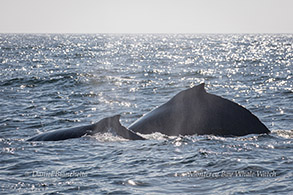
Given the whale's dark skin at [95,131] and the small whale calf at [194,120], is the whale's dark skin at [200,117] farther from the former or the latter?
the whale's dark skin at [95,131]

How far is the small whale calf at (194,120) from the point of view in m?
11.1

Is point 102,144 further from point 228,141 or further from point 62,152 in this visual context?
point 228,141


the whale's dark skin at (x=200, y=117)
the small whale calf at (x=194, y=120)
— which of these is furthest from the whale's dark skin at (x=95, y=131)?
the whale's dark skin at (x=200, y=117)

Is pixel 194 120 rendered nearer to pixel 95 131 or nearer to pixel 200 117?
pixel 200 117

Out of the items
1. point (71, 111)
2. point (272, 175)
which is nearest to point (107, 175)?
point (272, 175)

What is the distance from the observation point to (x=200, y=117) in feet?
36.9

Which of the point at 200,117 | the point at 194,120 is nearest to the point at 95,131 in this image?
the point at 194,120

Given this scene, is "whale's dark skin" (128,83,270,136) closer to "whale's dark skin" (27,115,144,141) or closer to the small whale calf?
the small whale calf

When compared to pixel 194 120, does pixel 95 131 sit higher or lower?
lower

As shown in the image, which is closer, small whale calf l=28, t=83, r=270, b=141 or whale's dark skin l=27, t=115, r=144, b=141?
small whale calf l=28, t=83, r=270, b=141

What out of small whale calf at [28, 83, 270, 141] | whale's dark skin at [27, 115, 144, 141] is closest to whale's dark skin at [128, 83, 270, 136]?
small whale calf at [28, 83, 270, 141]

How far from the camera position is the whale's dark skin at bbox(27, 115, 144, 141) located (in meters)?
11.2

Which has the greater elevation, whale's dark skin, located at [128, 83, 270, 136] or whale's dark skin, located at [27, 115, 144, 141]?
whale's dark skin, located at [128, 83, 270, 136]

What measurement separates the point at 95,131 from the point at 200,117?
2695mm
